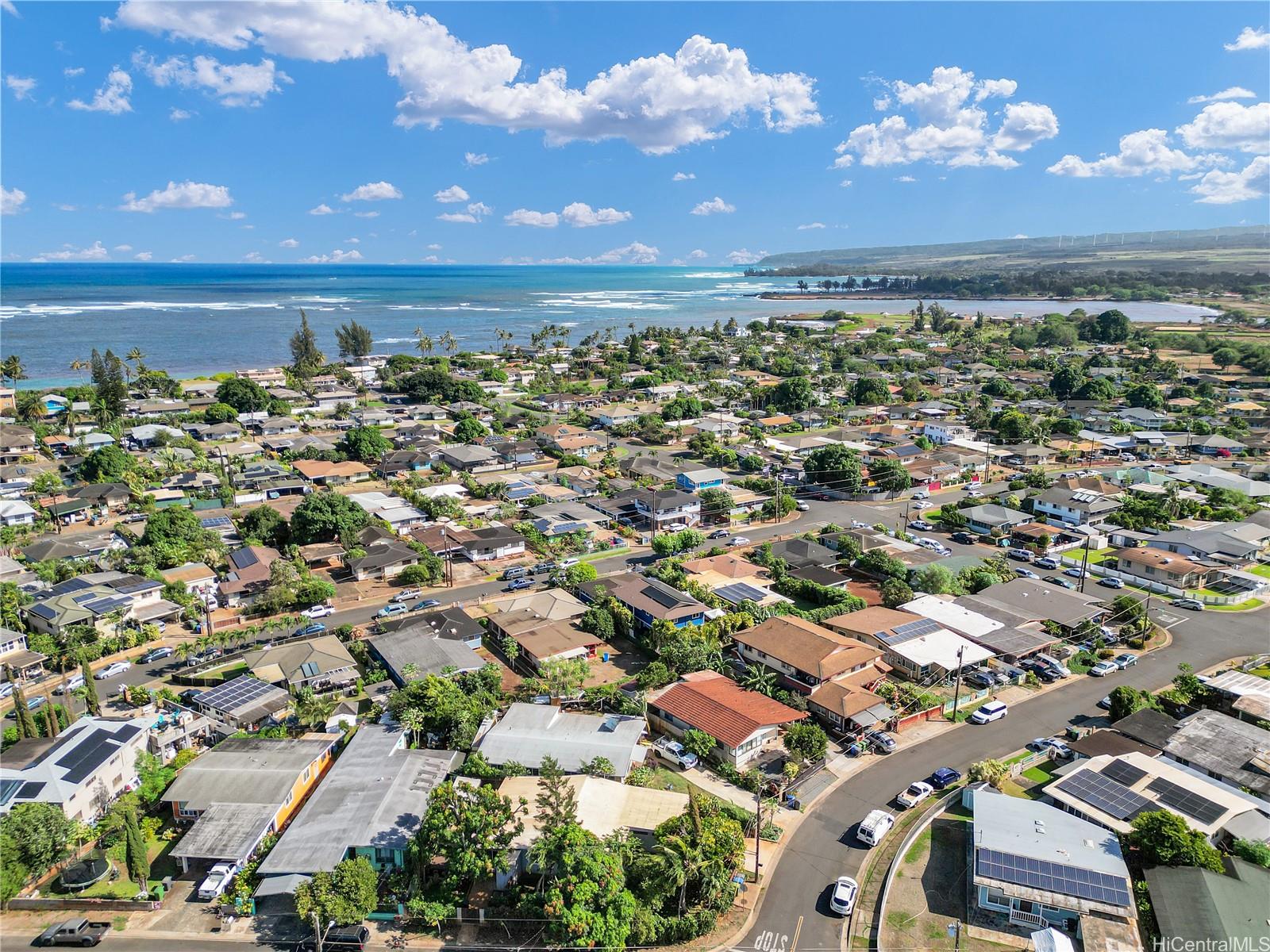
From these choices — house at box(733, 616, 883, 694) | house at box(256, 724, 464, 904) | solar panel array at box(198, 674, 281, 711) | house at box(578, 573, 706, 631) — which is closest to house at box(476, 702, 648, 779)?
house at box(256, 724, 464, 904)

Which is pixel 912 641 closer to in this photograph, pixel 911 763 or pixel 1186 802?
pixel 911 763

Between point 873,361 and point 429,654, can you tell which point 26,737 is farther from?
point 873,361

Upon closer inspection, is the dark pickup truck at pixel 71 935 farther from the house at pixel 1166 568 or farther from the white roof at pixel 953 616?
the house at pixel 1166 568

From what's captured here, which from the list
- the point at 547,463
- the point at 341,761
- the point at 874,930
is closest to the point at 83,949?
the point at 341,761

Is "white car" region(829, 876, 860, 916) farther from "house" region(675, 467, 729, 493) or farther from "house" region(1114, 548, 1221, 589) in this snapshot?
"house" region(675, 467, 729, 493)

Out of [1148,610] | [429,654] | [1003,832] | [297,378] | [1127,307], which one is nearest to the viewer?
[1003,832]

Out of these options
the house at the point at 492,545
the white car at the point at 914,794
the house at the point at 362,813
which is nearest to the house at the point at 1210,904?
the white car at the point at 914,794
